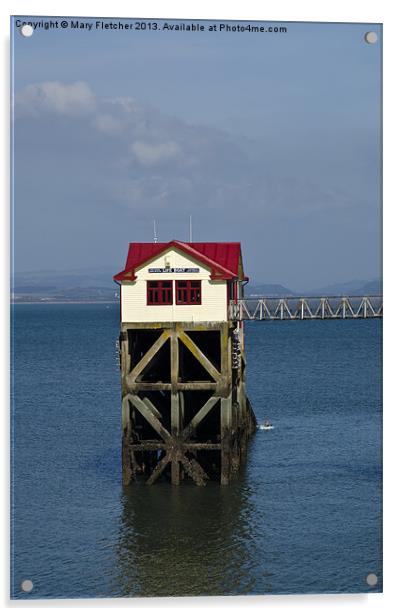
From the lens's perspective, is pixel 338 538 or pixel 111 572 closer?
pixel 111 572

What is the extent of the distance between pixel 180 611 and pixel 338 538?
35.5ft

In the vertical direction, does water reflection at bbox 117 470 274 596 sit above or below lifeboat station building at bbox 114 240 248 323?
below

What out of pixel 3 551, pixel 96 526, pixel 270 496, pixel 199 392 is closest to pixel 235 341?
pixel 199 392

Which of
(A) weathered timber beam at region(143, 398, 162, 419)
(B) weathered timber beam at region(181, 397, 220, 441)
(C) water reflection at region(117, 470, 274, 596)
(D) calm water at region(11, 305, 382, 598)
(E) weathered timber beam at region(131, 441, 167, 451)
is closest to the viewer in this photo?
(C) water reflection at region(117, 470, 274, 596)

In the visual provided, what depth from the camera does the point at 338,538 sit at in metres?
40.1

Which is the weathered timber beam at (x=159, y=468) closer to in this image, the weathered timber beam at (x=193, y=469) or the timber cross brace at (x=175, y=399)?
the timber cross brace at (x=175, y=399)

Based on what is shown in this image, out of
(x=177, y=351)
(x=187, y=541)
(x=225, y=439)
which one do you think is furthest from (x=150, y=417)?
(x=187, y=541)

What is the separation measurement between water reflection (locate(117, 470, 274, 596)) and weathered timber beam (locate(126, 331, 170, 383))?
4885 millimetres

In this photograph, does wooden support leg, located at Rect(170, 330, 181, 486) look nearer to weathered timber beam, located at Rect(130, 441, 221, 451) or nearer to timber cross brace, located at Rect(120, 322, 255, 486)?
timber cross brace, located at Rect(120, 322, 255, 486)

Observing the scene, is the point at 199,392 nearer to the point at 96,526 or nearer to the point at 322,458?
the point at 322,458

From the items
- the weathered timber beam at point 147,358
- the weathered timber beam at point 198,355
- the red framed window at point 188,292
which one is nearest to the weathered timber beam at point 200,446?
the weathered timber beam at point 198,355

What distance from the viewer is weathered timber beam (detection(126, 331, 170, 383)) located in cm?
4631

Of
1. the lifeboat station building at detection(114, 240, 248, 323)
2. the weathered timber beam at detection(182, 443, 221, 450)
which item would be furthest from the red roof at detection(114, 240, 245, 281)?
the weathered timber beam at detection(182, 443, 221, 450)

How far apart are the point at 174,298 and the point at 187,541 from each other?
1052 cm
